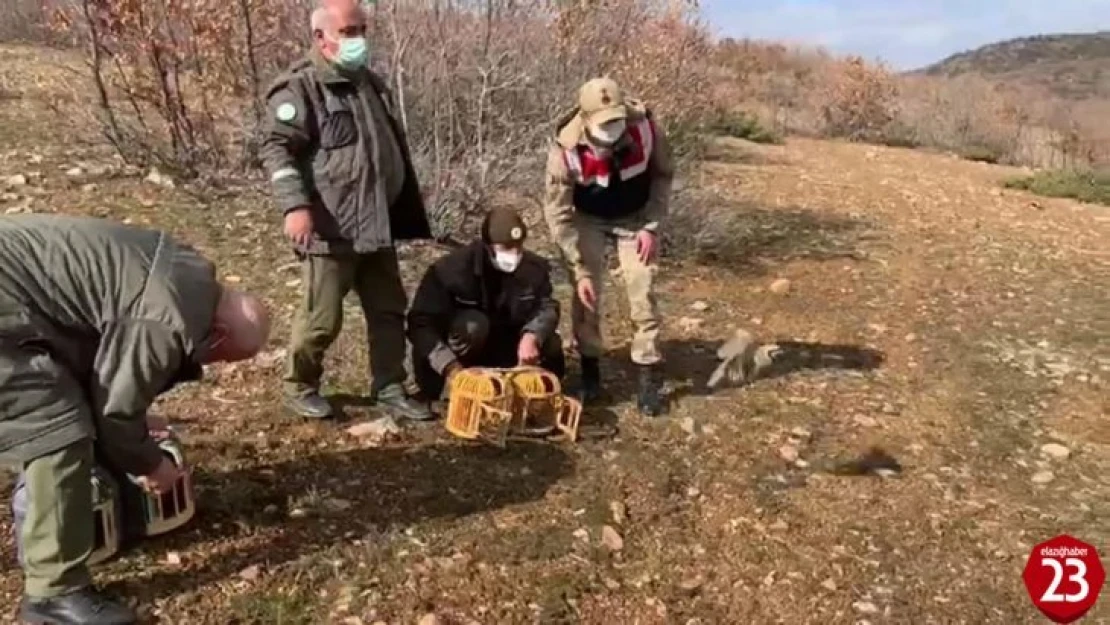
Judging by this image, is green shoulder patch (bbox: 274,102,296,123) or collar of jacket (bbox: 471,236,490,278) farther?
collar of jacket (bbox: 471,236,490,278)

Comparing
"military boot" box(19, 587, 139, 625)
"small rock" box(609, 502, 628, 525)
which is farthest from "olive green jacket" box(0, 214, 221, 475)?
"small rock" box(609, 502, 628, 525)

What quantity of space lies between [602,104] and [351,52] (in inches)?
42.9

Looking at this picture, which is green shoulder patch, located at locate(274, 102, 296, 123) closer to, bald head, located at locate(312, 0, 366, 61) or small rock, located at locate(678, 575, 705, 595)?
bald head, located at locate(312, 0, 366, 61)

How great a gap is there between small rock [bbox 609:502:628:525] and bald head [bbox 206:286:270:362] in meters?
1.56

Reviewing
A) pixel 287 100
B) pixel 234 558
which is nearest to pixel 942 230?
pixel 287 100

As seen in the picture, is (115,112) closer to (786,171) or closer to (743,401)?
(743,401)

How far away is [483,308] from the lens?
17.1 ft

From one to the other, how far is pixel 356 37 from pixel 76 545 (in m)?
2.15

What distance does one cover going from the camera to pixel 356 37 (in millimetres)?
4527

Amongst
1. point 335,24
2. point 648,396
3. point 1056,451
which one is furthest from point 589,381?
point 1056,451

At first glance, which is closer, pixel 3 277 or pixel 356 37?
pixel 3 277

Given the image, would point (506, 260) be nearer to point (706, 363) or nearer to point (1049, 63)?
point (706, 363)

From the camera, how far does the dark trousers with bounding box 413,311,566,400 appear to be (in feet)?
16.9

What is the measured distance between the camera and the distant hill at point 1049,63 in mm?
77125
